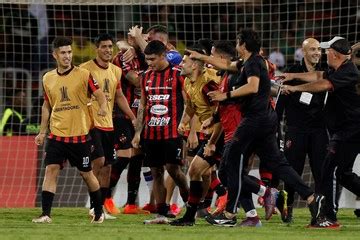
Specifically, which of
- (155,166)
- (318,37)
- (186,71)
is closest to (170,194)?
(155,166)

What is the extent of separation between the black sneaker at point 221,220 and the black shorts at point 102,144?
2.13m

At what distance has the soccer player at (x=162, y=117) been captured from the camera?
1570cm

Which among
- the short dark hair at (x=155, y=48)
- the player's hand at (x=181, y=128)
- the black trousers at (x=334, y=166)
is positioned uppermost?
the short dark hair at (x=155, y=48)

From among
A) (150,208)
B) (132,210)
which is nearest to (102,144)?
(132,210)

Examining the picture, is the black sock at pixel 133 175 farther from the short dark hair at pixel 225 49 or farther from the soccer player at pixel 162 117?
the short dark hair at pixel 225 49

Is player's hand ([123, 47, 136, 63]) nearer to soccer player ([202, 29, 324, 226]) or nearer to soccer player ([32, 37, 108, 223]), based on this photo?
soccer player ([32, 37, 108, 223])

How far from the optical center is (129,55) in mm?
17531

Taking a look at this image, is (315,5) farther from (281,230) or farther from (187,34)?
(281,230)

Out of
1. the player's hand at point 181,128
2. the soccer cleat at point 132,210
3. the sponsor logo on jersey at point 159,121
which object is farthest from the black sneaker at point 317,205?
the soccer cleat at point 132,210

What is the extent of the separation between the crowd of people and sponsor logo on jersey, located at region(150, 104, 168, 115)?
0.01 meters

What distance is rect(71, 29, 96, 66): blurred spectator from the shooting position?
2416cm

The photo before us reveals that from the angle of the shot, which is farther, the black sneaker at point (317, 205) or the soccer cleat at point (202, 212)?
the soccer cleat at point (202, 212)

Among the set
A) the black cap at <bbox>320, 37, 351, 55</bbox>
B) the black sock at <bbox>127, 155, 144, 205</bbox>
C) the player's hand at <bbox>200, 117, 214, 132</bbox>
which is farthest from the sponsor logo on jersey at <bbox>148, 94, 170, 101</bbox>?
the black cap at <bbox>320, 37, 351, 55</bbox>

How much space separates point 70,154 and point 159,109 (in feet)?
4.64
